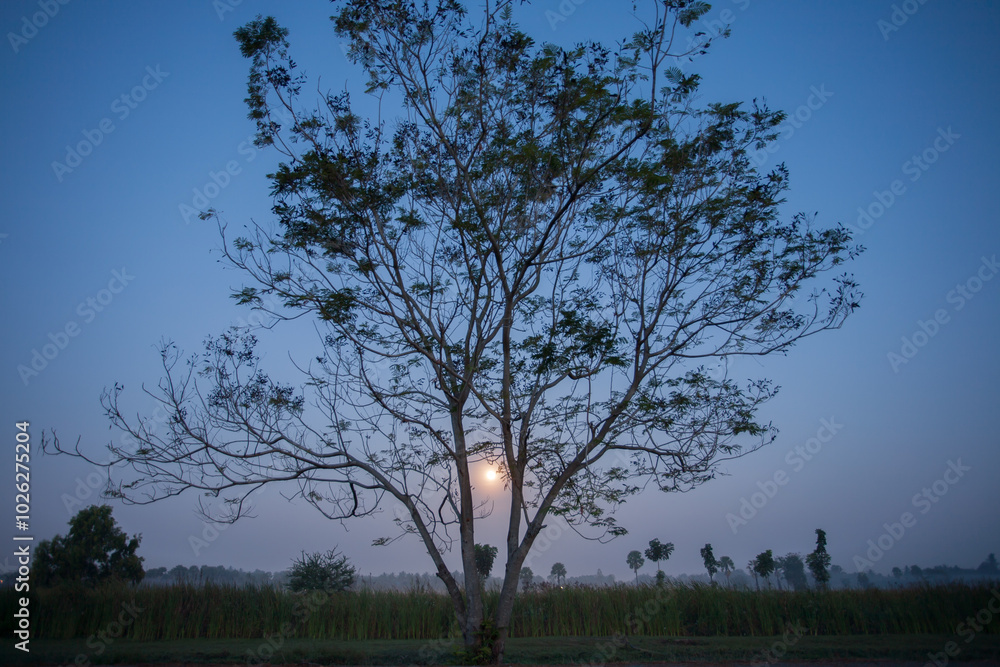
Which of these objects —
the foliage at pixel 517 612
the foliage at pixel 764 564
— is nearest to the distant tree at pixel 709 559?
the foliage at pixel 764 564

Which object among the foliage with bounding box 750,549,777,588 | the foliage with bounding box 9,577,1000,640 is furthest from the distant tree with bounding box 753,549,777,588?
the foliage with bounding box 9,577,1000,640

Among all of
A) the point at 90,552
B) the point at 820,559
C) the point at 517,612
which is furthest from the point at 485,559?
the point at 90,552

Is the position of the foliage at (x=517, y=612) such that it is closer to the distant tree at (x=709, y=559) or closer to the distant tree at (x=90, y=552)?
the distant tree at (x=709, y=559)

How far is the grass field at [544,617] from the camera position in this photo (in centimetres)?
1214

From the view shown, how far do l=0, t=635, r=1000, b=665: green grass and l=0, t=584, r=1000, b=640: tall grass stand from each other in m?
1.94

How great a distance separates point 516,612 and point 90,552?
2998 centimetres

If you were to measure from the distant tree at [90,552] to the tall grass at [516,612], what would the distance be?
22727 millimetres

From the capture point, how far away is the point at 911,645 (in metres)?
9.91

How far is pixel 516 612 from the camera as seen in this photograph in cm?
1433

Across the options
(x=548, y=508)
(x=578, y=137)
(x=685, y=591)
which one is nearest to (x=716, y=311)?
(x=578, y=137)

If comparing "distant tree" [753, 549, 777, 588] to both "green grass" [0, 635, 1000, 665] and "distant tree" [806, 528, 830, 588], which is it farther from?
"green grass" [0, 635, 1000, 665]

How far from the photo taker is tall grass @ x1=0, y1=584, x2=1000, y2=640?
1295 centimetres

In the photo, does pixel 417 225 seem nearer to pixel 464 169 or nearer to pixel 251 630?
pixel 464 169

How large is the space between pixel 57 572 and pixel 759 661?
1444 inches
